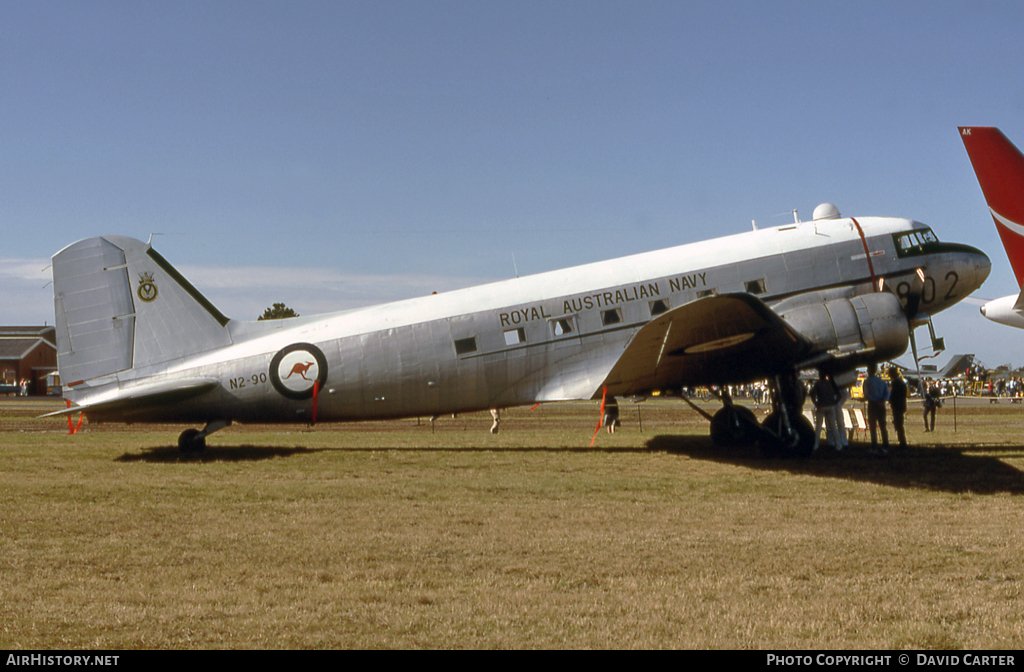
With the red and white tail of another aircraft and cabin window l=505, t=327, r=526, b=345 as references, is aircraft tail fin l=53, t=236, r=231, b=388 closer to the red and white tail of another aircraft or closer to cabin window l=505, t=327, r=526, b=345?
cabin window l=505, t=327, r=526, b=345

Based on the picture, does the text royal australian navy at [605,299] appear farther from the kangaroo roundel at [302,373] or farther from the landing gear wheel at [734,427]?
the kangaroo roundel at [302,373]

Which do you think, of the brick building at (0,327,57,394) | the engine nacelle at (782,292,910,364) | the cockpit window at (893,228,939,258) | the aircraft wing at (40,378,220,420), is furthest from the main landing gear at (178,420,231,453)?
the brick building at (0,327,57,394)

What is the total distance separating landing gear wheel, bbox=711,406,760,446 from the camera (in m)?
15.2

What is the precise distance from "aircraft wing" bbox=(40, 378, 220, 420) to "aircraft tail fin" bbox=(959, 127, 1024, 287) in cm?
1517

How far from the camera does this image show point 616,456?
555 inches

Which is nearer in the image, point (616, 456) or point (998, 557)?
point (998, 557)

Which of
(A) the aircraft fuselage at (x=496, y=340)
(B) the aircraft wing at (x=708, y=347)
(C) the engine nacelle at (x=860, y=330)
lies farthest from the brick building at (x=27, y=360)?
(C) the engine nacelle at (x=860, y=330)

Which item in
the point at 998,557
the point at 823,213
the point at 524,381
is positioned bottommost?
the point at 998,557

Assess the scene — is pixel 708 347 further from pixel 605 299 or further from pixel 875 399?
pixel 875 399

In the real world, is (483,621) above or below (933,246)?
below

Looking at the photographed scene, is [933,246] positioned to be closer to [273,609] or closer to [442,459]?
[442,459]
